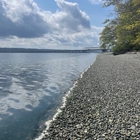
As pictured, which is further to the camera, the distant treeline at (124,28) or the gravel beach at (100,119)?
the distant treeline at (124,28)

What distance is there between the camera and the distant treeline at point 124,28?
33475mm

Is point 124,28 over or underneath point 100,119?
over

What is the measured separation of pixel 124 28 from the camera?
37.4 meters

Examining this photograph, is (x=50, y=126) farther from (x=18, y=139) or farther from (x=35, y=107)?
(x=35, y=107)

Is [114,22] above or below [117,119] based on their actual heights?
above

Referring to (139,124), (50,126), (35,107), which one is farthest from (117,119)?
(35,107)

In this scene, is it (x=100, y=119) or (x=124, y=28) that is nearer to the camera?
(x=100, y=119)

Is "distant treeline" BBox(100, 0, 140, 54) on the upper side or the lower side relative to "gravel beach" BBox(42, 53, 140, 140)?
upper

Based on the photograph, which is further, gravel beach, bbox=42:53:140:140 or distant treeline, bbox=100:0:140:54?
distant treeline, bbox=100:0:140:54

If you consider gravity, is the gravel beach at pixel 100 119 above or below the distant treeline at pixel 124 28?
below

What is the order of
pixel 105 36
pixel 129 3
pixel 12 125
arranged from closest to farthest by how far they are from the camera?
pixel 12 125 < pixel 129 3 < pixel 105 36

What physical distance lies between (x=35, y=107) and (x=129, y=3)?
1231 inches

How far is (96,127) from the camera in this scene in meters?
6.70

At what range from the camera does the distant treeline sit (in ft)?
110
